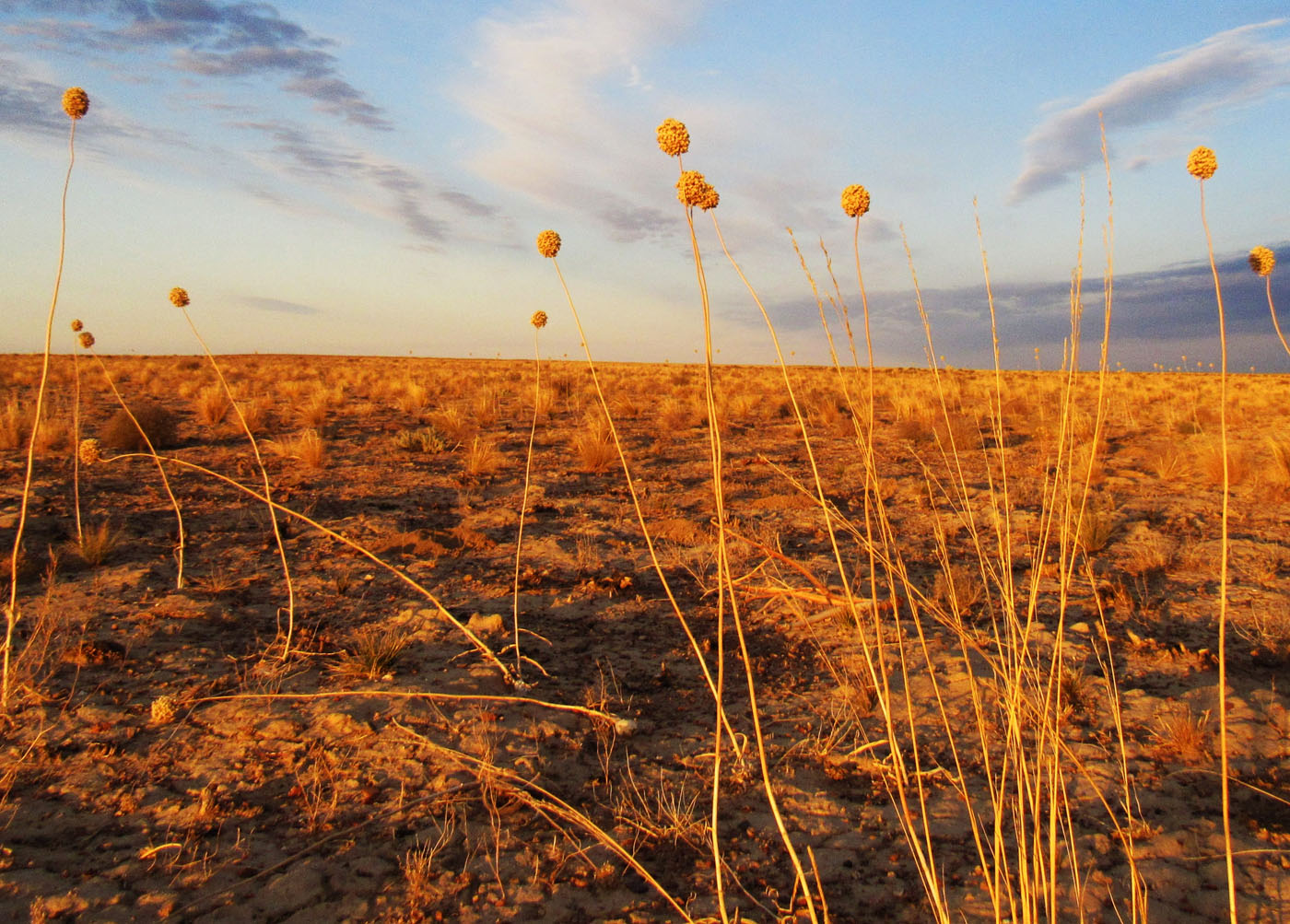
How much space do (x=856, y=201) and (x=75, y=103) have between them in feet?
10.3

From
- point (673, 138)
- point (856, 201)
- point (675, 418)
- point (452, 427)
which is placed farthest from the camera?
point (675, 418)

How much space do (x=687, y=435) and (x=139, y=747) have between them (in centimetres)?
828

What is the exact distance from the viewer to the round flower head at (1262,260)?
1.80 m

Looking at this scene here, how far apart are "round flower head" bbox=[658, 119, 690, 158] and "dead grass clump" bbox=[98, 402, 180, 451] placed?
28.1 feet

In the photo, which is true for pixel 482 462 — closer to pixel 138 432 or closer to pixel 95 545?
pixel 95 545

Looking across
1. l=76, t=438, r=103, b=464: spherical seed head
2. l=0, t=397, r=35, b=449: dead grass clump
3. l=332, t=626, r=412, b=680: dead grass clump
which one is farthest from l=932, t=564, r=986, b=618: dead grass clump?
l=0, t=397, r=35, b=449: dead grass clump

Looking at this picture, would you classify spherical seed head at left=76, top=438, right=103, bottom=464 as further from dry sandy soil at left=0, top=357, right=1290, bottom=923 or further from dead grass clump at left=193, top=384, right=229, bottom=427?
dead grass clump at left=193, top=384, right=229, bottom=427

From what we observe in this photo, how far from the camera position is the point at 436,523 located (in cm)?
618

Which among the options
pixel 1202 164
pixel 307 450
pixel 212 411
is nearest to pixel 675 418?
pixel 307 450

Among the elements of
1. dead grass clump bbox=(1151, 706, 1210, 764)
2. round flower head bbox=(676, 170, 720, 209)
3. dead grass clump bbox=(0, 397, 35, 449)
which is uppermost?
round flower head bbox=(676, 170, 720, 209)

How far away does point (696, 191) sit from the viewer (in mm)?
1517

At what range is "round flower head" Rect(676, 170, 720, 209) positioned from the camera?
54.7 inches

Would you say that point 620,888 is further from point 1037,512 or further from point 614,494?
point 1037,512

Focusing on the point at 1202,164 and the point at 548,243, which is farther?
the point at 548,243
